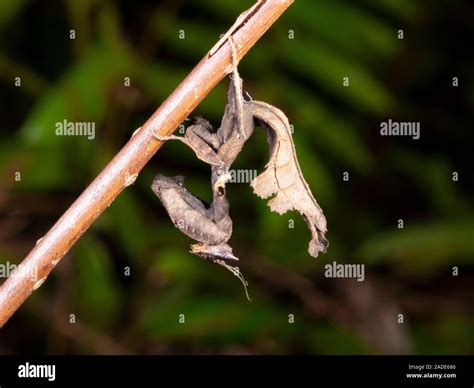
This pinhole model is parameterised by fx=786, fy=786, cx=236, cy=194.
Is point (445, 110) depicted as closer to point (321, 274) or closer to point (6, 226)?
point (321, 274)

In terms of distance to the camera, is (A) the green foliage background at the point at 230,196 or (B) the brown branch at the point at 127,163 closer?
(B) the brown branch at the point at 127,163

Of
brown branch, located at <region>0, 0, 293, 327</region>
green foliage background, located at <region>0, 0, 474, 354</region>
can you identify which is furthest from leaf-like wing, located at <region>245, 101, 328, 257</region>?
green foliage background, located at <region>0, 0, 474, 354</region>

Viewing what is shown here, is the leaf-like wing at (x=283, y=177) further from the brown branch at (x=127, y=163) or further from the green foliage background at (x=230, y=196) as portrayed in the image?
the green foliage background at (x=230, y=196)

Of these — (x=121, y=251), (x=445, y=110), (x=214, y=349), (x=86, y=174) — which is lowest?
Result: (x=214, y=349)

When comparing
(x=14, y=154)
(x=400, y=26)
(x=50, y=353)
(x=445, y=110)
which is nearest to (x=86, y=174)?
(x=14, y=154)

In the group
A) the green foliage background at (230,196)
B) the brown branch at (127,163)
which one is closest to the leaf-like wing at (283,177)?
the brown branch at (127,163)
